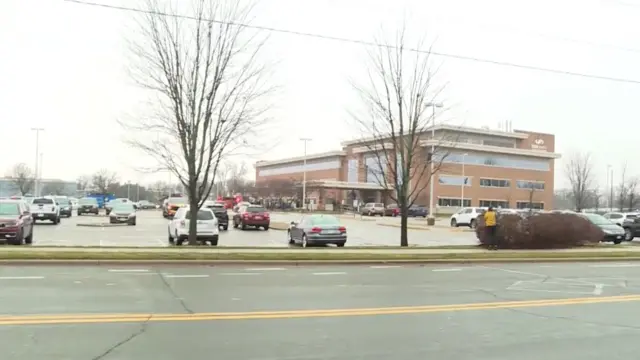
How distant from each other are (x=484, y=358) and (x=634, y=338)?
8.26 ft

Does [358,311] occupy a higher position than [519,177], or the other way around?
[519,177]

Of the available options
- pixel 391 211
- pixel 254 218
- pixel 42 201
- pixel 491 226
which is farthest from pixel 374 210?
pixel 491 226

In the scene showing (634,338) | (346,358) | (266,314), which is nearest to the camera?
(346,358)

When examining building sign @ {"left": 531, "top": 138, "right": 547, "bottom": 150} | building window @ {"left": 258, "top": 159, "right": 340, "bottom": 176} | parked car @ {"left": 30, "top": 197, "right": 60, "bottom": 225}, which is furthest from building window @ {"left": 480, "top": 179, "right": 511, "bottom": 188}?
parked car @ {"left": 30, "top": 197, "right": 60, "bottom": 225}

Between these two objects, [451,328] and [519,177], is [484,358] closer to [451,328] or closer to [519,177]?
[451,328]

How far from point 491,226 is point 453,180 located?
259ft

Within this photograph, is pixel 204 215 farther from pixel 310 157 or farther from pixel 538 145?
pixel 310 157

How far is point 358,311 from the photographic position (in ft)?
30.1

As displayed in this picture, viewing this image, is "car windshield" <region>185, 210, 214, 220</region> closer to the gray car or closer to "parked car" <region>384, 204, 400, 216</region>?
the gray car

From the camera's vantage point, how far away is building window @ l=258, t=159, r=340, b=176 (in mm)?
128125

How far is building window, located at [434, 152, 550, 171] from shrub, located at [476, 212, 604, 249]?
2803 inches

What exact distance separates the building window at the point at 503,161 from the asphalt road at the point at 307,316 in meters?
86.0

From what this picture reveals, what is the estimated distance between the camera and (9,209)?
69.2 ft

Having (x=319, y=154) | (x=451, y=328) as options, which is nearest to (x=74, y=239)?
(x=451, y=328)
